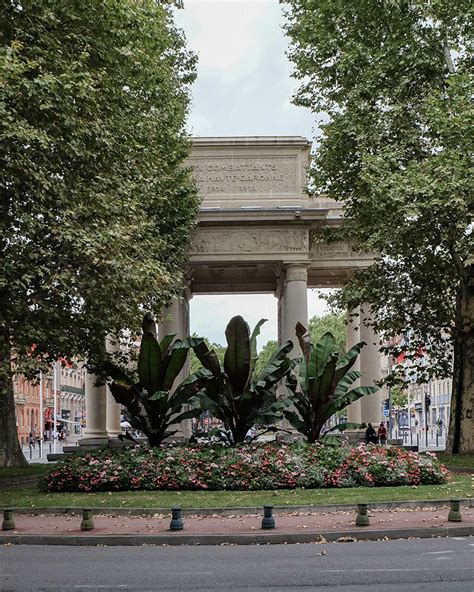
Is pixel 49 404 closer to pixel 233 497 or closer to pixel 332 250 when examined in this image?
pixel 332 250

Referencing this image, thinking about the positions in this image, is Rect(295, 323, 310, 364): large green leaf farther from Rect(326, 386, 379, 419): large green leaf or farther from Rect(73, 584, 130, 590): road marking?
Rect(73, 584, 130, 590): road marking

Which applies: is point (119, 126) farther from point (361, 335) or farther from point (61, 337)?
point (361, 335)

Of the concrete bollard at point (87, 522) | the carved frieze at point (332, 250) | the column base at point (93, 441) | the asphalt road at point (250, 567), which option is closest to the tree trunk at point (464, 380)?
the carved frieze at point (332, 250)

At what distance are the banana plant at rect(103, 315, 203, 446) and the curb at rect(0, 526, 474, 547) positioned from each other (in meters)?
9.77

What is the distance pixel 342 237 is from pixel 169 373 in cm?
1200

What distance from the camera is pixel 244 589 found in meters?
9.75

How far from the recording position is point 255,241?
37719 millimetres

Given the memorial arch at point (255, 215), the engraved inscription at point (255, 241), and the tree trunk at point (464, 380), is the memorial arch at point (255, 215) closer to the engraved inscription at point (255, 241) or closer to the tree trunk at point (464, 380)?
the engraved inscription at point (255, 241)

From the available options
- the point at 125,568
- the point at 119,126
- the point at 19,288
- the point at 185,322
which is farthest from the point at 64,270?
the point at 185,322

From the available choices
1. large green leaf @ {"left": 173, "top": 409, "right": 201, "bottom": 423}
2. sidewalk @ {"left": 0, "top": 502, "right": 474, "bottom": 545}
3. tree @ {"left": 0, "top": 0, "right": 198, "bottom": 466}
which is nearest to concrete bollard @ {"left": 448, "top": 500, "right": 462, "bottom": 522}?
sidewalk @ {"left": 0, "top": 502, "right": 474, "bottom": 545}

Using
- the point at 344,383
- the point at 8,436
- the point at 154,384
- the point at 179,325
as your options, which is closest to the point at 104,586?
the point at 154,384

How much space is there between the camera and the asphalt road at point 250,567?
32.7 feet

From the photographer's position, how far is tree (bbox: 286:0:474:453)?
2641cm

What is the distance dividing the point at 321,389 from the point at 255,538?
1086 centimetres
